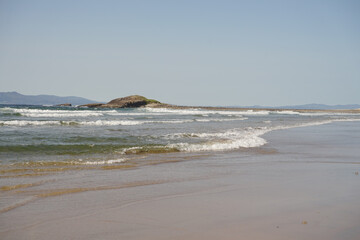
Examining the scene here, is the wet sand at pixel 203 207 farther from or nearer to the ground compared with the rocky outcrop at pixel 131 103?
nearer to the ground

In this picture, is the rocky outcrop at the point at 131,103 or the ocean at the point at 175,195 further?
the rocky outcrop at the point at 131,103

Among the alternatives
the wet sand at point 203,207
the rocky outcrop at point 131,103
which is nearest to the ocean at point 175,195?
the wet sand at point 203,207

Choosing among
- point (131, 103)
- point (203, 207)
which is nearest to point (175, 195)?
point (203, 207)

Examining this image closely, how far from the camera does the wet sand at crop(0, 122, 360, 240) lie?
138 inches

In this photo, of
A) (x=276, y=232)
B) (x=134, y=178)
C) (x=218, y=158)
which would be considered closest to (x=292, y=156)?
(x=218, y=158)

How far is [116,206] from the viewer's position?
4414 millimetres

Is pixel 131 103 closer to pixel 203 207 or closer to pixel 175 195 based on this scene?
pixel 175 195

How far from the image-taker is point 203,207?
439 centimetres

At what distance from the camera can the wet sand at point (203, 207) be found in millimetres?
3496

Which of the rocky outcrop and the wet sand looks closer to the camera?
the wet sand

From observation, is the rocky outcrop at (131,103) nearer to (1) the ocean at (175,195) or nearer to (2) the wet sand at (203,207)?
(1) the ocean at (175,195)

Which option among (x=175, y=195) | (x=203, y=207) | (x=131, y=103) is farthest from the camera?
(x=131, y=103)

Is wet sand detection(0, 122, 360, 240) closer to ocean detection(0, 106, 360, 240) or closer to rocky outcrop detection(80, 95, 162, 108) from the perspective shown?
ocean detection(0, 106, 360, 240)

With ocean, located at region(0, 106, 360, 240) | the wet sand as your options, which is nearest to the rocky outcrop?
ocean, located at region(0, 106, 360, 240)
